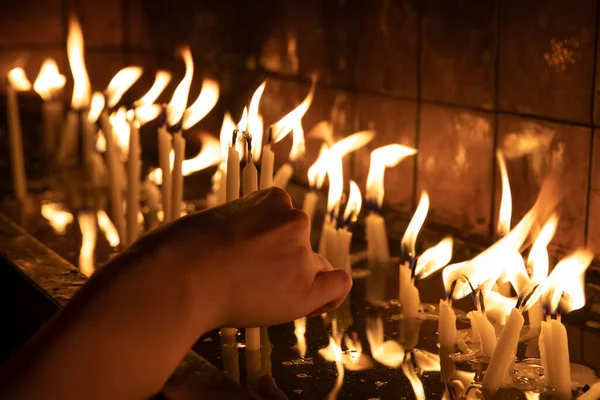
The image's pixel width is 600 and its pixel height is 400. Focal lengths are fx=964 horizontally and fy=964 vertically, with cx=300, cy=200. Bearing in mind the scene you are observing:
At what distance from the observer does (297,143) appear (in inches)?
76.2

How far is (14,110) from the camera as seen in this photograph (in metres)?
2.32

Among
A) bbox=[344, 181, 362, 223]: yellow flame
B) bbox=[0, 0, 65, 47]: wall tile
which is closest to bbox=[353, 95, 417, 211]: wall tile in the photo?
bbox=[344, 181, 362, 223]: yellow flame

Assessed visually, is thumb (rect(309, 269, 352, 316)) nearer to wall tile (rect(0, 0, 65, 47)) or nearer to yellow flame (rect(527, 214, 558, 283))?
yellow flame (rect(527, 214, 558, 283))

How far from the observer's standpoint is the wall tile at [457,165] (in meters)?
1.89

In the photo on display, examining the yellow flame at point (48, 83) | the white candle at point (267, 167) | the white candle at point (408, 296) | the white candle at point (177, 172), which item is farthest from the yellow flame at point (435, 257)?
the yellow flame at point (48, 83)

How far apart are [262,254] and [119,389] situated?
0.20 metres

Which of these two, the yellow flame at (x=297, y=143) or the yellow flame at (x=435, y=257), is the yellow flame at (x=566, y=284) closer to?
the yellow flame at (x=435, y=257)

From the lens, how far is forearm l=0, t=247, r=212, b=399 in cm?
90

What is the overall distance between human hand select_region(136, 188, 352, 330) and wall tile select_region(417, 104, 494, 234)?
2.99ft

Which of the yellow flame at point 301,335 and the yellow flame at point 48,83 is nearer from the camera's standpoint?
the yellow flame at point 301,335

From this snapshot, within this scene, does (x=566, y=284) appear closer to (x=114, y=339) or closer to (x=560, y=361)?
(x=560, y=361)

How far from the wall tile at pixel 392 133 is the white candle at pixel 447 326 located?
0.83 m

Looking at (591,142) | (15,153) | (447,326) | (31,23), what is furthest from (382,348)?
(31,23)

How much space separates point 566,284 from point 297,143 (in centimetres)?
80
